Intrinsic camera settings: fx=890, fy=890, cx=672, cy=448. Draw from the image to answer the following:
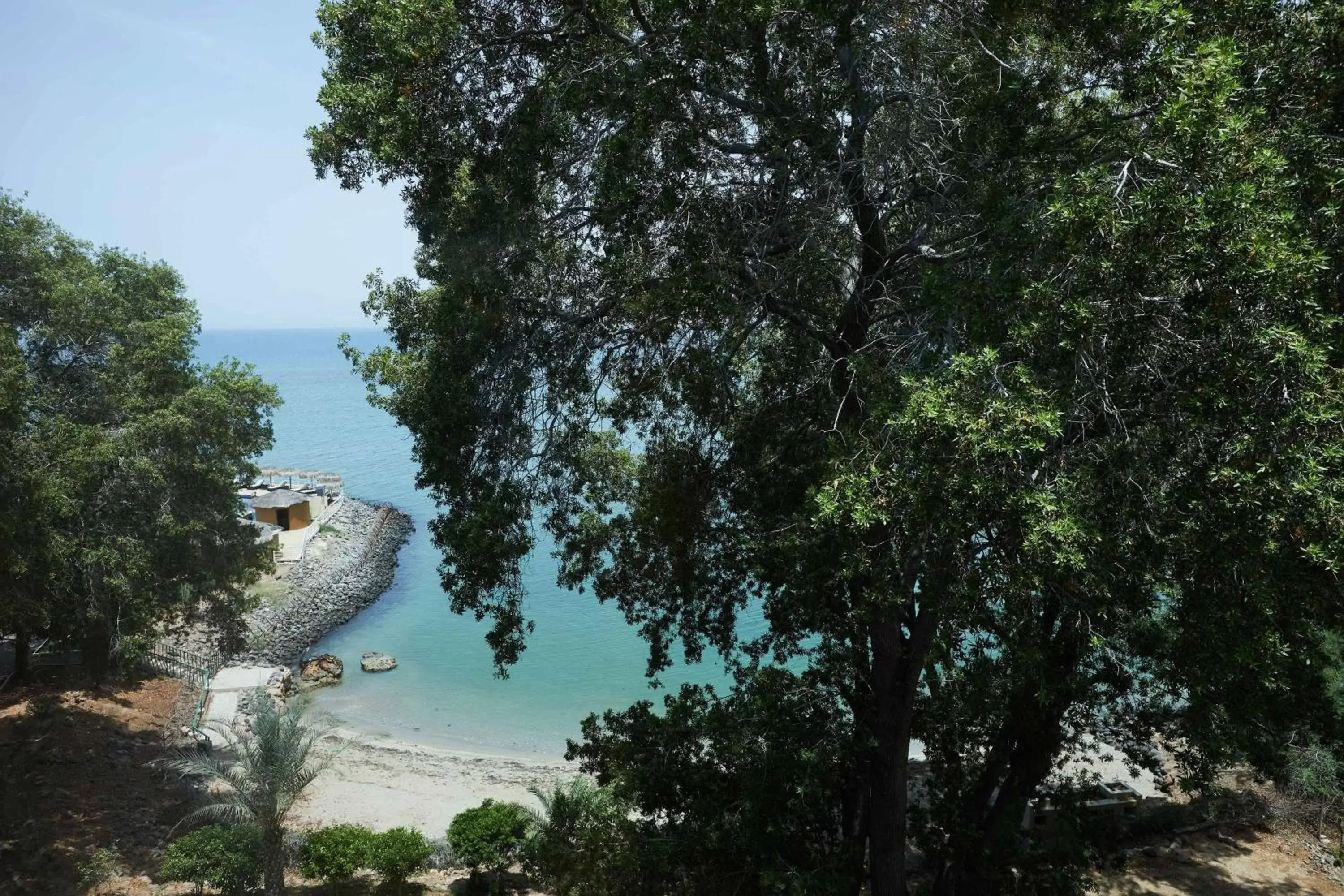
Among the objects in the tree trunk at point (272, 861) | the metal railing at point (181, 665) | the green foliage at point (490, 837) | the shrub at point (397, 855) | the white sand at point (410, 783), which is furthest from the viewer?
the metal railing at point (181, 665)

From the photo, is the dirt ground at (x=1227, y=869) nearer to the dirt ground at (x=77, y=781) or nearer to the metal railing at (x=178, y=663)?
the dirt ground at (x=77, y=781)

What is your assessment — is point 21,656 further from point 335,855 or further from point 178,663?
point 335,855

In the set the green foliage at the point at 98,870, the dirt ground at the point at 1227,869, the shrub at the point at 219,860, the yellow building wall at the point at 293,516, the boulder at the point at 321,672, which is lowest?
the green foliage at the point at 98,870

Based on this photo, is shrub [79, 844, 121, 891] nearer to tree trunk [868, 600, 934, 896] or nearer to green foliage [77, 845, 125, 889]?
green foliage [77, 845, 125, 889]

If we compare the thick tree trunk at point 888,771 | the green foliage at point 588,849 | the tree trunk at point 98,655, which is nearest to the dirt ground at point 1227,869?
the thick tree trunk at point 888,771

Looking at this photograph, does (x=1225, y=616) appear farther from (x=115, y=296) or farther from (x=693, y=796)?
(x=115, y=296)

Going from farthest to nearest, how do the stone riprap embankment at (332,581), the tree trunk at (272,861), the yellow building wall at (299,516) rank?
1. the yellow building wall at (299,516)
2. the stone riprap embankment at (332,581)
3. the tree trunk at (272,861)

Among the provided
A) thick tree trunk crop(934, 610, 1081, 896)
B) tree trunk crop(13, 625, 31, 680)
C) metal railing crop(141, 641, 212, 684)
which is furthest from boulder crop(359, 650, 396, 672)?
thick tree trunk crop(934, 610, 1081, 896)
